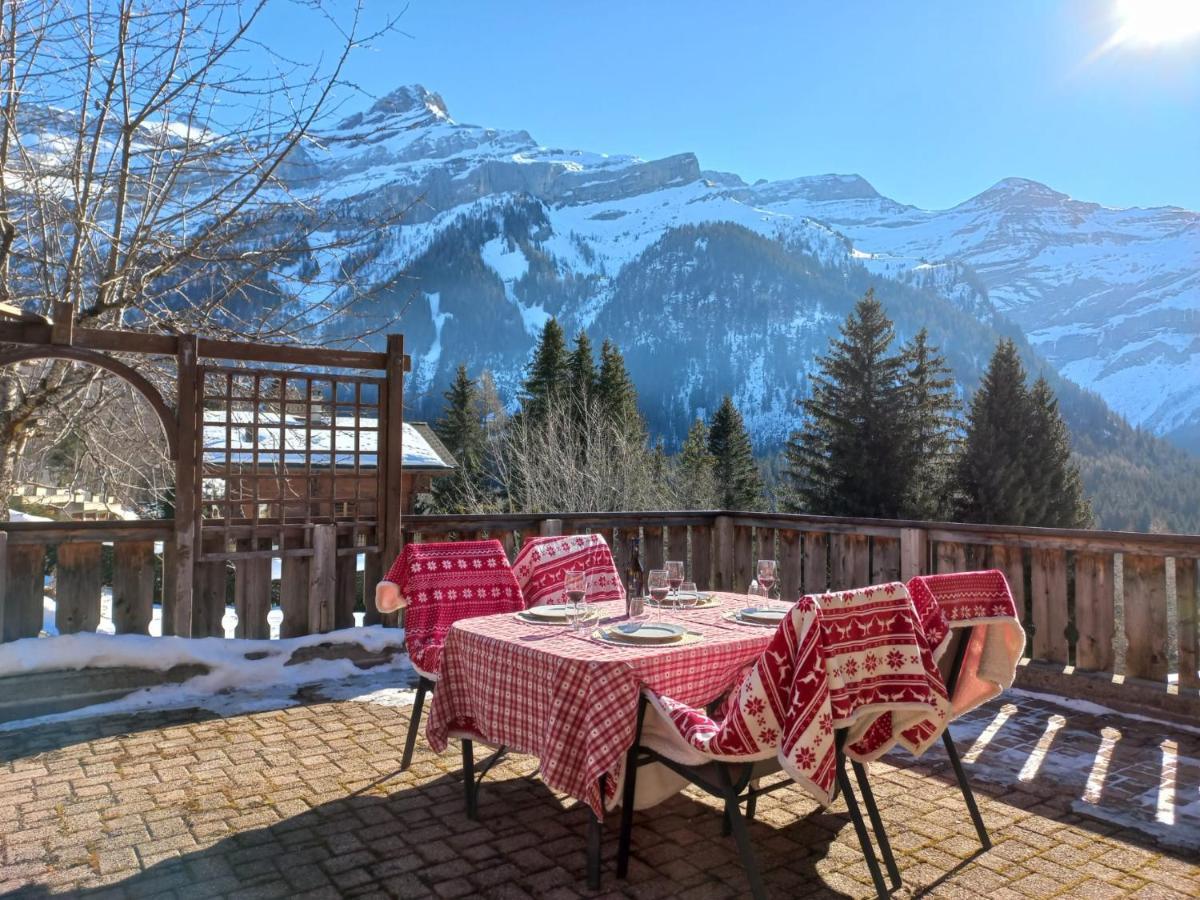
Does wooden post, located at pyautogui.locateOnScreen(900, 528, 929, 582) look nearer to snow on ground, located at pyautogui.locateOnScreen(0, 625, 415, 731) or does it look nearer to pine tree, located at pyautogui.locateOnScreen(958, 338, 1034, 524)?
snow on ground, located at pyautogui.locateOnScreen(0, 625, 415, 731)

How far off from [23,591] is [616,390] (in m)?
24.5

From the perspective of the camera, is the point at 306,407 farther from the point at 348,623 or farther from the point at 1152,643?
the point at 1152,643

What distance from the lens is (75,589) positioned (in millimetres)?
4414

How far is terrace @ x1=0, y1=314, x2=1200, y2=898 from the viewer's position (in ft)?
8.02

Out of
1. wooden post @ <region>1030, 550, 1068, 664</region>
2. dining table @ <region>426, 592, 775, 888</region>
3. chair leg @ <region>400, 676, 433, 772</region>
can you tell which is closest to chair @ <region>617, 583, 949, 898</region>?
dining table @ <region>426, 592, 775, 888</region>

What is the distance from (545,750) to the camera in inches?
93.2

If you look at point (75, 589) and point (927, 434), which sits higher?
point (927, 434)

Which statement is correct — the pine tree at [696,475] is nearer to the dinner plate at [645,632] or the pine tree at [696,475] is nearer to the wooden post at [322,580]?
the wooden post at [322,580]

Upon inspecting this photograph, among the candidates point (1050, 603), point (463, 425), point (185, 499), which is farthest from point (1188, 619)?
point (463, 425)

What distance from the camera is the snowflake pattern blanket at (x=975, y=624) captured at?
2.44 meters

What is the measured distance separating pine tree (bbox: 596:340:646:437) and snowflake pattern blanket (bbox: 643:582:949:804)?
2452 cm

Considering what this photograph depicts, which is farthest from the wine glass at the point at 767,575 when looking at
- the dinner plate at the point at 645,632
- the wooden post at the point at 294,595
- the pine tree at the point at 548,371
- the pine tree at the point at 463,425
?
the pine tree at the point at 463,425

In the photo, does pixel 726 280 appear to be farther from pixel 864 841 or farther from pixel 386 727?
pixel 864 841

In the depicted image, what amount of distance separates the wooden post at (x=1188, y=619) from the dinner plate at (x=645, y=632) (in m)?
2.86
